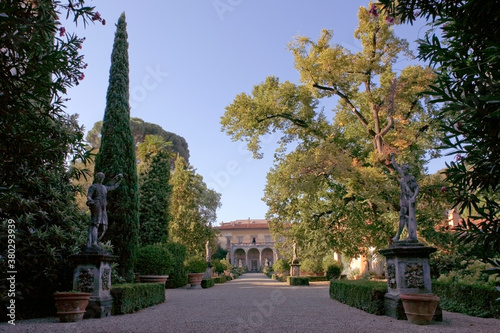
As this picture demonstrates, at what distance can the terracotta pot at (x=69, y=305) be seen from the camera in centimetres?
655

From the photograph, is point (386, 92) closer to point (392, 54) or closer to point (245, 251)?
point (392, 54)

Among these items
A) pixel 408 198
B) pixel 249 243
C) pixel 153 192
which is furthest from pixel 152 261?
pixel 249 243

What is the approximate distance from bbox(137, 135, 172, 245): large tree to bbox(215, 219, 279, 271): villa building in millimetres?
43063

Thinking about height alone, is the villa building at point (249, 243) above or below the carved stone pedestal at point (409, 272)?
below

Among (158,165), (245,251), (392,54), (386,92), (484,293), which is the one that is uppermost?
(392,54)

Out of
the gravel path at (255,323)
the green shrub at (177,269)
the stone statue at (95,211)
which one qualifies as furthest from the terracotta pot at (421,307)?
the green shrub at (177,269)

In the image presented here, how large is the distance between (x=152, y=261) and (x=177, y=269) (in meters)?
4.10

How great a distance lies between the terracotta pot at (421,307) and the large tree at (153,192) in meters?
14.9

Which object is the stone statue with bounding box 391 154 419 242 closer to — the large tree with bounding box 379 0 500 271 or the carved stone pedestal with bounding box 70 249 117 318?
the large tree with bounding box 379 0 500 271

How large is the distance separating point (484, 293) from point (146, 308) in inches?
310

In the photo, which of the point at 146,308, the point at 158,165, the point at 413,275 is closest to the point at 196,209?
the point at 158,165

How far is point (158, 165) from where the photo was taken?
2016 centimetres

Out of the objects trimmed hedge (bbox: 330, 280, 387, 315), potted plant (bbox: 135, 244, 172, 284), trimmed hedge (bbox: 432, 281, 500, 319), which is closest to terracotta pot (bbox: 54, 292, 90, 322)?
trimmed hedge (bbox: 330, 280, 387, 315)

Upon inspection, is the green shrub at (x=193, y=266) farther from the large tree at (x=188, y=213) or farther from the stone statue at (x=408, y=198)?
the stone statue at (x=408, y=198)
